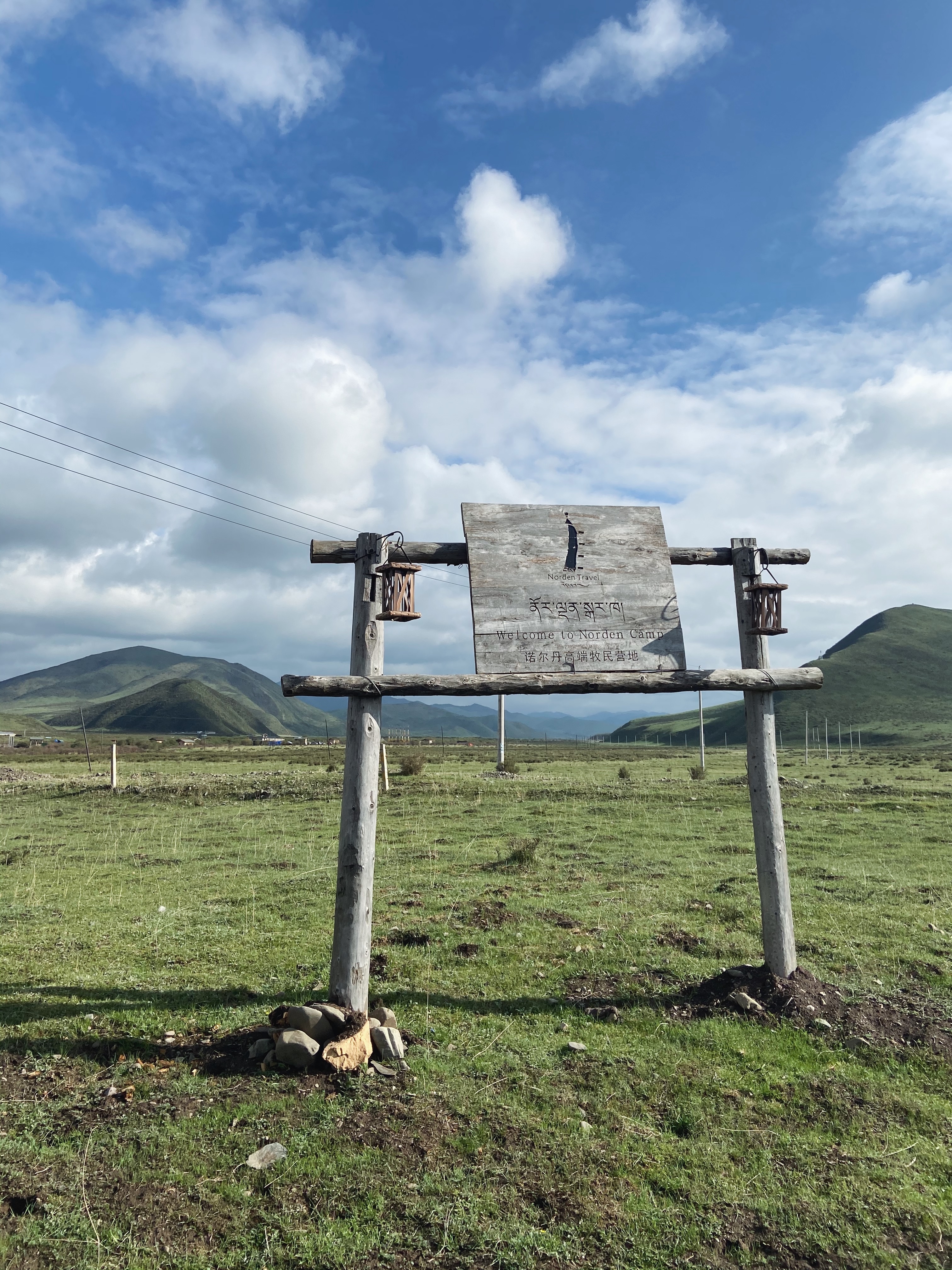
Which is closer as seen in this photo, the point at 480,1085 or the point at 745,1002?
the point at 480,1085

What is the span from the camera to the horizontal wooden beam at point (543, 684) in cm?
713

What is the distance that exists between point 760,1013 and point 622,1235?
3636mm

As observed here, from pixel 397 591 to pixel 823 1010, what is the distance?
20.3 ft

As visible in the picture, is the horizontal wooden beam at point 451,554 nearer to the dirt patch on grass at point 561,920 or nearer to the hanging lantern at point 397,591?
the hanging lantern at point 397,591

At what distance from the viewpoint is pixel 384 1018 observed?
22.4 feet

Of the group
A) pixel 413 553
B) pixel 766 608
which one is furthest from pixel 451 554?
pixel 766 608

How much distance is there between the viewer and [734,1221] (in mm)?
4387

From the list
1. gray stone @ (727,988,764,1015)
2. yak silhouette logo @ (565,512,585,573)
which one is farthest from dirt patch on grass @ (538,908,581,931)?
yak silhouette logo @ (565,512,585,573)

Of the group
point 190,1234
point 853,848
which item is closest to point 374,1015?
point 190,1234

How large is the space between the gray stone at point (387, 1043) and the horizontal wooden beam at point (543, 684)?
3.11m

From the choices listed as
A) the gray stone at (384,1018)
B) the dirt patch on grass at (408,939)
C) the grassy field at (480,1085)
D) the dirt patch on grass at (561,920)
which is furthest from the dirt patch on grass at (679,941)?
the gray stone at (384,1018)


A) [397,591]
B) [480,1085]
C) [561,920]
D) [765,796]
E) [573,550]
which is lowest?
[561,920]

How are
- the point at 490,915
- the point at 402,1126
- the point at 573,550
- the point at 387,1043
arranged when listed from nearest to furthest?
the point at 402,1126 → the point at 387,1043 → the point at 573,550 → the point at 490,915

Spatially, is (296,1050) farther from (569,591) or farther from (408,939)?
(569,591)
